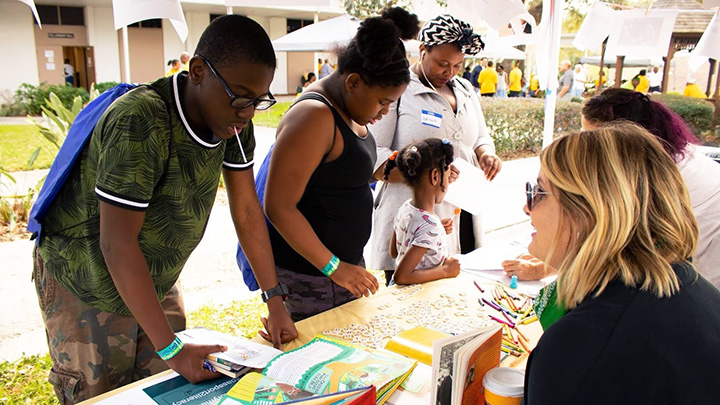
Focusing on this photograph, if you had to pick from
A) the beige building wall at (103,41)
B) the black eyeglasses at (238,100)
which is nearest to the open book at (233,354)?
the black eyeglasses at (238,100)

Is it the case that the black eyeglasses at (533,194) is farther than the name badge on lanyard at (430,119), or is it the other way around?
the name badge on lanyard at (430,119)

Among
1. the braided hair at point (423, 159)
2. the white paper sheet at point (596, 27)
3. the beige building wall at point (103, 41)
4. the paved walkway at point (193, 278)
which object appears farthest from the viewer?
the beige building wall at point (103, 41)

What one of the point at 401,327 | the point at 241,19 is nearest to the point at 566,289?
the point at 401,327

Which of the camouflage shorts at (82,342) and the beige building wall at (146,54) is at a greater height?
the beige building wall at (146,54)

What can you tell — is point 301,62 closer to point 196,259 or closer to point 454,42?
point 196,259

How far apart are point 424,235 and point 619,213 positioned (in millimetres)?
1231

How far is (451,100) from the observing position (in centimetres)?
295

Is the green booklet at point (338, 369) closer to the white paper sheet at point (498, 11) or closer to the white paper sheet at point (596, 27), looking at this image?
the white paper sheet at point (498, 11)

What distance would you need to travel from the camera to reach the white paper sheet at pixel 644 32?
4.07 m

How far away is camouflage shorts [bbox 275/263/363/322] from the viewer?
2006 millimetres

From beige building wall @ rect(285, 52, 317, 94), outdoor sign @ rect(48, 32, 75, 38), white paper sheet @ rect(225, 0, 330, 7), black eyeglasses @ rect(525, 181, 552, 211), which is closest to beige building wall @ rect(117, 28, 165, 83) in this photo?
outdoor sign @ rect(48, 32, 75, 38)

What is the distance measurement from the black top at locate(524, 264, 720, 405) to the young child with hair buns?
1.16 metres

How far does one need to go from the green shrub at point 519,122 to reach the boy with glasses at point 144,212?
9.55 meters

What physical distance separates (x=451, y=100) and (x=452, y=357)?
6.59ft
